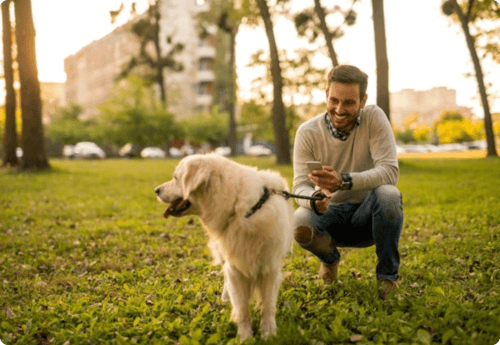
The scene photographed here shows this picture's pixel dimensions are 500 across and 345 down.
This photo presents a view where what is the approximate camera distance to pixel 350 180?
3480 millimetres

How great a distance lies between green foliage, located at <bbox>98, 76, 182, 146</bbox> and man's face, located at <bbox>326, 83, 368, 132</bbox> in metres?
33.3

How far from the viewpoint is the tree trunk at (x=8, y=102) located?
63.5 ft

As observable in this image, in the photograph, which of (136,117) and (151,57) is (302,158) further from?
(136,117)

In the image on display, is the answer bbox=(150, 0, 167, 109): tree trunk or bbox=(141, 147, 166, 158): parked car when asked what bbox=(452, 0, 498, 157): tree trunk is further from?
bbox=(141, 147, 166, 158): parked car

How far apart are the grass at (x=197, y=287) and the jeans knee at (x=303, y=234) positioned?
505 mm

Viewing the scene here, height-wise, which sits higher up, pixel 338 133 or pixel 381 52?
pixel 381 52

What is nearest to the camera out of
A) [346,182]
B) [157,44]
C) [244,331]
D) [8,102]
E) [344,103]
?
[244,331]

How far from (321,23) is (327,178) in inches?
609

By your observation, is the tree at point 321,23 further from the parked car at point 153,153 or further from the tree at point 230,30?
the parked car at point 153,153

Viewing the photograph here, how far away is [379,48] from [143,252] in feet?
37.3

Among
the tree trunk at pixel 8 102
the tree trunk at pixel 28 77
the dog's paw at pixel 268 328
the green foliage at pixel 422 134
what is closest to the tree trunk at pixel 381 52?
the tree trunk at pixel 28 77

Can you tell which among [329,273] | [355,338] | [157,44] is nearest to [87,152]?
[157,44]

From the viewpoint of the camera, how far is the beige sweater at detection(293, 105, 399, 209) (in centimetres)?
366

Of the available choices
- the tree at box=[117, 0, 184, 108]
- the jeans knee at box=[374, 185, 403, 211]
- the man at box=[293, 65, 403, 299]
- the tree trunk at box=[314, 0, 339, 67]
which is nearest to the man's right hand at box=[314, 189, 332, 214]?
the man at box=[293, 65, 403, 299]
